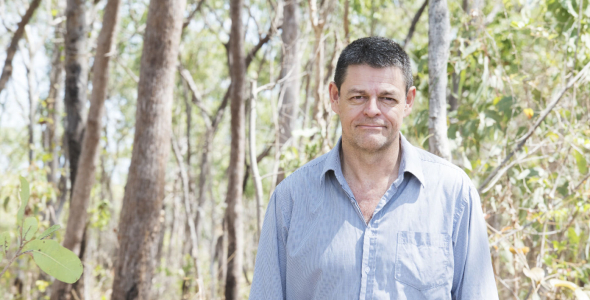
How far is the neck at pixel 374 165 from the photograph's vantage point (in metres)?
1.87

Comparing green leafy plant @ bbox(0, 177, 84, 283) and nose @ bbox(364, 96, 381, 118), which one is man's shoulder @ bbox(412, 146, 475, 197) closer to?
nose @ bbox(364, 96, 381, 118)

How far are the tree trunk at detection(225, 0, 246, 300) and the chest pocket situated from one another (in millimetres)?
3813

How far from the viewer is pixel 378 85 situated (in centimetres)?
181

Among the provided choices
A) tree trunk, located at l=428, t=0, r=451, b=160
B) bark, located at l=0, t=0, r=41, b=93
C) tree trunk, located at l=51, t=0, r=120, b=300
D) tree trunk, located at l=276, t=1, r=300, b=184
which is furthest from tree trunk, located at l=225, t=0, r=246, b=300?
bark, located at l=0, t=0, r=41, b=93

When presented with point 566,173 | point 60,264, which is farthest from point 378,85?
point 566,173

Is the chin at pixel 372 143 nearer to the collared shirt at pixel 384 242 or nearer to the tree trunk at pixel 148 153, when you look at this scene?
the collared shirt at pixel 384 242

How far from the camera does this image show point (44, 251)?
4.99 feet

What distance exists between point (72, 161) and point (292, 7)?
3345 millimetres

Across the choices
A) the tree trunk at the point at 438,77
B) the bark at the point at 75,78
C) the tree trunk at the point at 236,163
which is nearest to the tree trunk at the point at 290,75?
the tree trunk at the point at 236,163

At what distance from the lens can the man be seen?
5.56 feet

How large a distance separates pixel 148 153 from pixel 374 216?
2527mm

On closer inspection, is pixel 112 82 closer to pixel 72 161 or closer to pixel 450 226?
pixel 72 161

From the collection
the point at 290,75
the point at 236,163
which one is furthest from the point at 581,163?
the point at 290,75

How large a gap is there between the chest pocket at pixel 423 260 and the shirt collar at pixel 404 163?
0.19 metres
